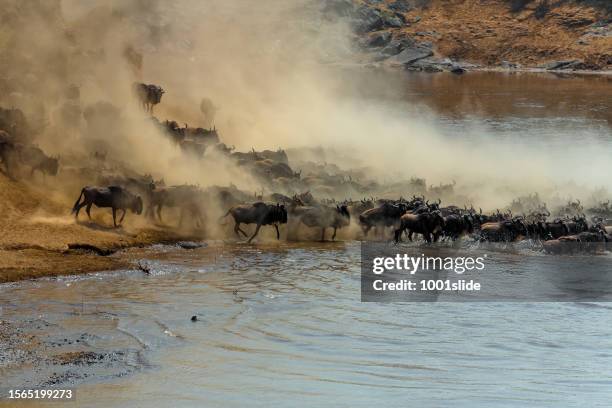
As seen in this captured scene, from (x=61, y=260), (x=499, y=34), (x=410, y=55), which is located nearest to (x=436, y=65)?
(x=410, y=55)

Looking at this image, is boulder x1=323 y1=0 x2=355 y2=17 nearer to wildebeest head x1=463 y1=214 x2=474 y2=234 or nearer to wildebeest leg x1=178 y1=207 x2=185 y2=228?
wildebeest head x1=463 y1=214 x2=474 y2=234

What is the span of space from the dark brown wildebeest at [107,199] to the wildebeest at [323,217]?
13.6 ft

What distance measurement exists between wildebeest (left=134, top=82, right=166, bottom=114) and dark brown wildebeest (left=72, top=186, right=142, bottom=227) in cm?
1134

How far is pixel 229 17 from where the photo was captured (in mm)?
68375

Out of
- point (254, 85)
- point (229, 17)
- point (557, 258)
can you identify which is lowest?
point (557, 258)

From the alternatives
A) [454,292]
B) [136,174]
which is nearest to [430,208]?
[454,292]

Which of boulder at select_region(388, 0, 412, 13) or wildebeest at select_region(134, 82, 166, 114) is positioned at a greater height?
boulder at select_region(388, 0, 412, 13)

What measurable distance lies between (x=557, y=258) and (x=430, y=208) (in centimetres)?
363

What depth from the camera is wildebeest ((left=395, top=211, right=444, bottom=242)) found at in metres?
28.2

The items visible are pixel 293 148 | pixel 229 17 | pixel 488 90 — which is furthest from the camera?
pixel 488 90

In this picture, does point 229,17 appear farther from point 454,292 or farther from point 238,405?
point 238,405

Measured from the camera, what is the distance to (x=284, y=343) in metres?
19.3

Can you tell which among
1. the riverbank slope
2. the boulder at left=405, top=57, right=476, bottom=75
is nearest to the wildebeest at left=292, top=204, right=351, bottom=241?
the boulder at left=405, top=57, right=476, bottom=75

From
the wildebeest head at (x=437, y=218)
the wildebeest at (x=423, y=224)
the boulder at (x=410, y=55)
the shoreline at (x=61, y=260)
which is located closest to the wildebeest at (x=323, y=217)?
the wildebeest at (x=423, y=224)
